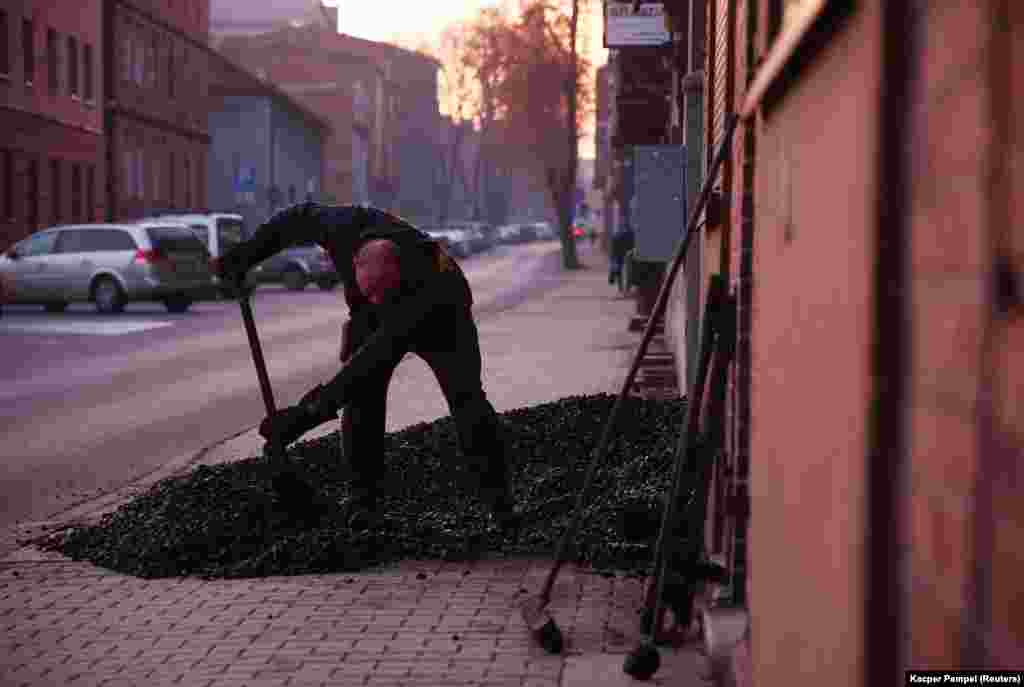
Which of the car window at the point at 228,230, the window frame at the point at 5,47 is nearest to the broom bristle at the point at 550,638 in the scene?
the car window at the point at 228,230

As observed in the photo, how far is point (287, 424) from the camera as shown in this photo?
23.5 feet

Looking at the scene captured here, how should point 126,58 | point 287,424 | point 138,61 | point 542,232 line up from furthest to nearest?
point 542,232
point 138,61
point 126,58
point 287,424

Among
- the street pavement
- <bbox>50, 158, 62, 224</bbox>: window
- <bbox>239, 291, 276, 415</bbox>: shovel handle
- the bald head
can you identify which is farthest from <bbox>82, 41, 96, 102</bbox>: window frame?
the bald head

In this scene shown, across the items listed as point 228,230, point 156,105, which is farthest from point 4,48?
point 156,105

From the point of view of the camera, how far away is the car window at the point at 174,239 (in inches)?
1303

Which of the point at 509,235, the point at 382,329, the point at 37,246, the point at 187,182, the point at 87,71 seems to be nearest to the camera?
the point at 382,329

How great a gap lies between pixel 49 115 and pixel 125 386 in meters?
29.7

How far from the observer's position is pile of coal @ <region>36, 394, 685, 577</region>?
723 centimetres

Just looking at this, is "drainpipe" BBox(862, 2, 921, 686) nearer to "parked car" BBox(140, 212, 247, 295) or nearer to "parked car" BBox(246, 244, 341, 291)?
"parked car" BBox(140, 212, 247, 295)

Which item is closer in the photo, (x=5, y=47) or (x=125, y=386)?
(x=125, y=386)

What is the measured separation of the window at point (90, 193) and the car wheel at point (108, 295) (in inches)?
631

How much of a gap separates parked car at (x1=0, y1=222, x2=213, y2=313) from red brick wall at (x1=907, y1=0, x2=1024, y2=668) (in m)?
31.5

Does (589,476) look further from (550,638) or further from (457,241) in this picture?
(457,241)
